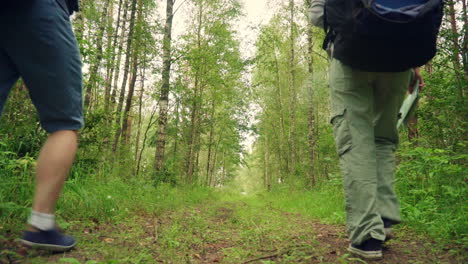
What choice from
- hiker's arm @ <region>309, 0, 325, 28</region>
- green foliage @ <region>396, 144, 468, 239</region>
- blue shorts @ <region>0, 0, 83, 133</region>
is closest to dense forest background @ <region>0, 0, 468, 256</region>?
green foliage @ <region>396, 144, 468, 239</region>

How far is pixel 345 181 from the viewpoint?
2.05 metres

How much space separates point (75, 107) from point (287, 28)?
600 inches

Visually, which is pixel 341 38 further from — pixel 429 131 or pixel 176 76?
pixel 176 76

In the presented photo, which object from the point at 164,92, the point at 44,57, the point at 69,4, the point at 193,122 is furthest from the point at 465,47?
the point at 193,122

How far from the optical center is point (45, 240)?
1559mm

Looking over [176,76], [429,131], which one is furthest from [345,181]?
[176,76]

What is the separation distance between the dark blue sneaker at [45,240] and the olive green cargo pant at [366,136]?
1948mm

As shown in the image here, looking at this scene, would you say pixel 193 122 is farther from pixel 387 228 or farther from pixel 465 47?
pixel 387 228

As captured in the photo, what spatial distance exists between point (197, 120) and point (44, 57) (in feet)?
50.8

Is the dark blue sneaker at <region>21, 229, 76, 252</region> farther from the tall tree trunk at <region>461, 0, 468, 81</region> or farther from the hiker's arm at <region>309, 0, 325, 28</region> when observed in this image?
the tall tree trunk at <region>461, 0, 468, 81</region>

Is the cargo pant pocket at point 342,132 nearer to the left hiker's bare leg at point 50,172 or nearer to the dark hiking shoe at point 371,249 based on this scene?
the dark hiking shoe at point 371,249

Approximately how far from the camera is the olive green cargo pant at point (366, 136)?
6.36ft

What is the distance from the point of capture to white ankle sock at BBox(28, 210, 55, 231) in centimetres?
150

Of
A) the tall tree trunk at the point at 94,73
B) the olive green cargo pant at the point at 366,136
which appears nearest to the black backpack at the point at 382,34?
the olive green cargo pant at the point at 366,136
